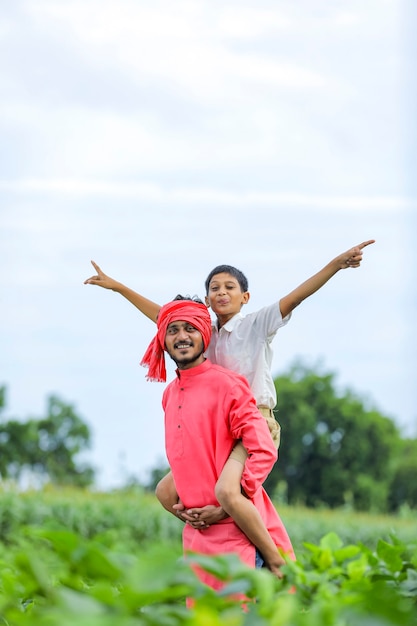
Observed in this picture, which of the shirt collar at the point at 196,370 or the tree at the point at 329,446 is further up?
the shirt collar at the point at 196,370

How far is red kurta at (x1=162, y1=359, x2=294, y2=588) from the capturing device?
3668mm

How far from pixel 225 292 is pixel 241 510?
3.02ft

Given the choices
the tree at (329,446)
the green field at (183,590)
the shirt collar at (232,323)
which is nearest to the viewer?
the green field at (183,590)

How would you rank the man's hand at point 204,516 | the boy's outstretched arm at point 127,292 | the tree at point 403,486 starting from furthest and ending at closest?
the tree at point 403,486
the boy's outstretched arm at point 127,292
the man's hand at point 204,516

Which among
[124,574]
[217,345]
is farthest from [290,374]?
[124,574]

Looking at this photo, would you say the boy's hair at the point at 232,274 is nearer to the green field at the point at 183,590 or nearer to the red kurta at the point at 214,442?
the red kurta at the point at 214,442

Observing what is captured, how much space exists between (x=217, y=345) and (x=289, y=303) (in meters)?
0.37

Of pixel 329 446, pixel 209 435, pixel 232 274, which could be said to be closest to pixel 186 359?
pixel 209 435

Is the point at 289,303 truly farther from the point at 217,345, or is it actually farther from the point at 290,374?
the point at 290,374

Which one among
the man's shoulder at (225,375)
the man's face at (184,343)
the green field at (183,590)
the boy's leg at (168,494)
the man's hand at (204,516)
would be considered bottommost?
the man's hand at (204,516)

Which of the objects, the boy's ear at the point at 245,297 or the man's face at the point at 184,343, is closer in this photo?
the man's face at the point at 184,343

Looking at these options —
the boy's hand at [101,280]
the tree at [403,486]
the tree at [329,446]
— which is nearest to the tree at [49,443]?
the tree at [329,446]

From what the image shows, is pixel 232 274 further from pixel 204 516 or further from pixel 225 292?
pixel 204 516

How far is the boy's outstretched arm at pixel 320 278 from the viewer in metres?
3.85
